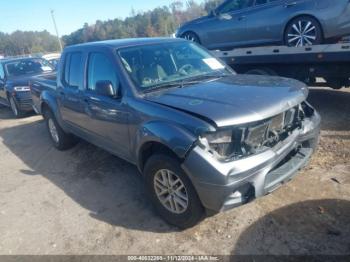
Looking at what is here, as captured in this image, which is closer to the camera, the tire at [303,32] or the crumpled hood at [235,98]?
the crumpled hood at [235,98]

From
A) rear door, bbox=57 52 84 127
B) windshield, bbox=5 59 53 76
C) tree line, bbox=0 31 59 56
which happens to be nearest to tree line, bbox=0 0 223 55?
tree line, bbox=0 31 59 56

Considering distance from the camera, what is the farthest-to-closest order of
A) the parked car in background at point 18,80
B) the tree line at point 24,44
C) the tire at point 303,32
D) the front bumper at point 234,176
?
the tree line at point 24,44 → the parked car in background at point 18,80 → the tire at point 303,32 → the front bumper at point 234,176

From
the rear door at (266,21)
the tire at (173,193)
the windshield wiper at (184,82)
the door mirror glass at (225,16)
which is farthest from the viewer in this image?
the door mirror glass at (225,16)

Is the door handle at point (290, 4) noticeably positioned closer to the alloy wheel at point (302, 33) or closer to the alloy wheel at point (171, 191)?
the alloy wheel at point (302, 33)

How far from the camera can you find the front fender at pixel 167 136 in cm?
305

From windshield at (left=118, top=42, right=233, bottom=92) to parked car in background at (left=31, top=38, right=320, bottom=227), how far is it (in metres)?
0.01

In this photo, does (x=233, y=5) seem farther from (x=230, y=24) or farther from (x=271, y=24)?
(x=271, y=24)

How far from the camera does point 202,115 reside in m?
3.07

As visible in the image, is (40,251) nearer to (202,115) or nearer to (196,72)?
(202,115)

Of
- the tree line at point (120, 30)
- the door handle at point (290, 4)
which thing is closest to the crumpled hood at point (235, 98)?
the door handle at point (290, 4)

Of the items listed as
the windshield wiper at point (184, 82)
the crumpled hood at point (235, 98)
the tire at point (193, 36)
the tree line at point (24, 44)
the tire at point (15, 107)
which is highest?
the tire at point (193, 36)

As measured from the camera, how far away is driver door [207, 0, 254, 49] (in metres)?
7.30

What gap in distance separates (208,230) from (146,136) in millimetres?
1148

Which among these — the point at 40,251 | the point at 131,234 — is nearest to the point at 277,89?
the point at 131,234
